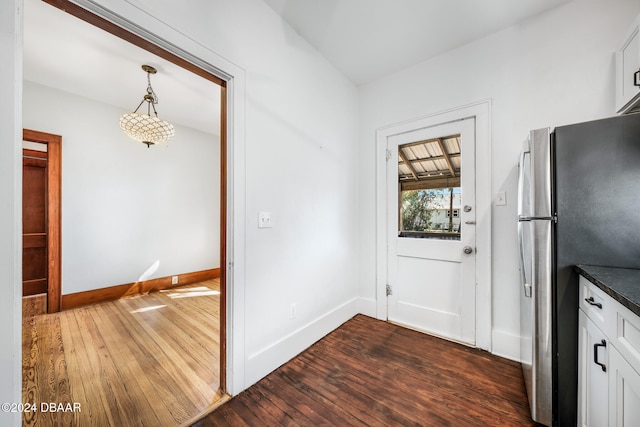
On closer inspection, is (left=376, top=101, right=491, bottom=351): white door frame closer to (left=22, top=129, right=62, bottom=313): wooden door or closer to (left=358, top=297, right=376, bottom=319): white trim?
(left=358, top=297, right=376, bottom=319): white trim

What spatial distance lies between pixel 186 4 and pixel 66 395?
2.51 meters

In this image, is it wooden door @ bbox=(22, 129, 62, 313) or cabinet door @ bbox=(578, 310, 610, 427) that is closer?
cabinet door @ bbox=(578, 310, 610, 427)

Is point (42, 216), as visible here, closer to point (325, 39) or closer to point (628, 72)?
point (325, 39)

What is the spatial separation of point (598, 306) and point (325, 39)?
2533 millimetres

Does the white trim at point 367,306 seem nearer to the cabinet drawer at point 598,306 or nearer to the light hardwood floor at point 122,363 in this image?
the light hardwood floor at point 122,363

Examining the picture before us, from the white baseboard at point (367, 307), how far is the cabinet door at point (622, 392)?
1899mm

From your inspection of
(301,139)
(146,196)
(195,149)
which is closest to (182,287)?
(146,196)

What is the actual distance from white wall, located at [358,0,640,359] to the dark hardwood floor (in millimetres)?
464

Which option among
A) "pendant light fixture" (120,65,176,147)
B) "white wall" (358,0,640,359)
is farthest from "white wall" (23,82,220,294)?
"white wall" (358,0,640,359)

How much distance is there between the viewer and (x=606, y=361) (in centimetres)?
95

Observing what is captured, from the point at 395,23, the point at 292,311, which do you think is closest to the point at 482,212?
the point at 395,23

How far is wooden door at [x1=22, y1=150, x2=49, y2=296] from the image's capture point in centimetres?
324

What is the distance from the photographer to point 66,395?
1.53 metres

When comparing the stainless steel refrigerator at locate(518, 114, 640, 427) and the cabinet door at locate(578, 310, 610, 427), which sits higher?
the stainless steel refrigerator at locate(518, 114, 640, 427)
